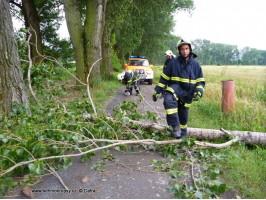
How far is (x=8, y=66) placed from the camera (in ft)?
14.0

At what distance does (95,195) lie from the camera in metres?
2.36

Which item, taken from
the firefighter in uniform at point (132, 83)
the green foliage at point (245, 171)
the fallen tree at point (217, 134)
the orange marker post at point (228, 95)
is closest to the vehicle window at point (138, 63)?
the firefighter in uniform at point (132, 83)

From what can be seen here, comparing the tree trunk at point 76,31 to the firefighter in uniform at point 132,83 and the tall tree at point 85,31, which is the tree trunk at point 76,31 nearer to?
the tall tree at point 85,31

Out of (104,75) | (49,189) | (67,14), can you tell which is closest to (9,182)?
(49,189)

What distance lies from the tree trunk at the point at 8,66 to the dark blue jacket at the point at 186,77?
123 inches

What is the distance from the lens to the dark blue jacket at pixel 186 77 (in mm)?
3570

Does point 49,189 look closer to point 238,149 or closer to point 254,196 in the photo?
point 254,196

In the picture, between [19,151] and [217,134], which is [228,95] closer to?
[217,134]

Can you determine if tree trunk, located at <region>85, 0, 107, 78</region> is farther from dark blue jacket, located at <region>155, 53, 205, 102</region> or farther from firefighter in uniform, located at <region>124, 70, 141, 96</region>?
dark blue jacket, located at <region>155, 53, 205, 102</region>

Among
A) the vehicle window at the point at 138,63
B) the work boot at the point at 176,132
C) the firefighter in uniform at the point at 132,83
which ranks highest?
the vehicle window at the point at 138,63

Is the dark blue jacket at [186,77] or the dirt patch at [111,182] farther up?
the dark blue jacket at [186,77]

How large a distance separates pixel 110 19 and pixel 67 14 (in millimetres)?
3845

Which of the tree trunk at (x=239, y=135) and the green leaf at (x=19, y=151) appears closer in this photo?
the green leaf at (x=19, y=151)

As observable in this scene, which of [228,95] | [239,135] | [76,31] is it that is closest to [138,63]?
[76,31]
